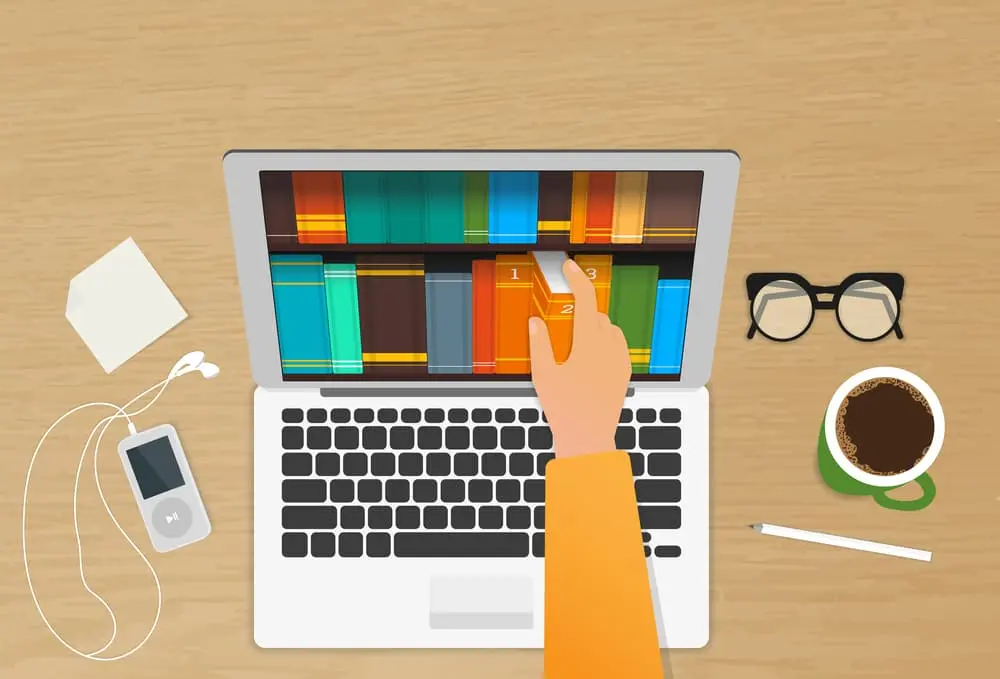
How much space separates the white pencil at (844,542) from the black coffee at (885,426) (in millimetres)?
129

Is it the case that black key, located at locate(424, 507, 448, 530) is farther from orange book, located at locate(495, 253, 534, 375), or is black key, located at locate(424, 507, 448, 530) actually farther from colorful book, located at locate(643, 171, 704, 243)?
colorful book, located at locate(643, 171, 704, 243)

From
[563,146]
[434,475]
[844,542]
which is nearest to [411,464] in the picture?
[434,475]

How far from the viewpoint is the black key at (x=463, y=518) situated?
1044mm

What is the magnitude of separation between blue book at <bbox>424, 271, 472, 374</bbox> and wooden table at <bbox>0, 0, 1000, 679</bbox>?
183mm

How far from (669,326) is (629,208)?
17 cm

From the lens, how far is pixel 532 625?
1.05 meters

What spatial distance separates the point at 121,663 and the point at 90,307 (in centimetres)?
49

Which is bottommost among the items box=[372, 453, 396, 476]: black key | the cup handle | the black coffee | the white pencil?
the white pencil

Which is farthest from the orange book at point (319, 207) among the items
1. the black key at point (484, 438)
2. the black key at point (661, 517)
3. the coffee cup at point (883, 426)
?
the coffee cup at point (883, 426)

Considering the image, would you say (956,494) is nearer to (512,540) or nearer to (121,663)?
(512,540)

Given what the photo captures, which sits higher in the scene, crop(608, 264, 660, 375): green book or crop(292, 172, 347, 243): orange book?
crop(292, 172, 347, 243): orange book

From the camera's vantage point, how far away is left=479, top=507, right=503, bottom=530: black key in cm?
104

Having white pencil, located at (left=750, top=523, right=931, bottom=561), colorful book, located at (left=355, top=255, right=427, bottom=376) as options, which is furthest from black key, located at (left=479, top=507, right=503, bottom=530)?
white pencil, located at (left=750, top=523, right=931, bottom=561)

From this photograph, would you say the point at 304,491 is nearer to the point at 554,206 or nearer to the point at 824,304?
the point at 554,206
